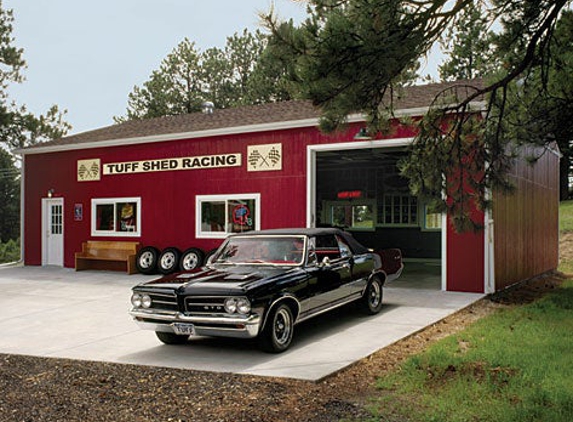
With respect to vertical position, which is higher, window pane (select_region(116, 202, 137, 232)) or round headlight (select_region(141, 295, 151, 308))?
window pane (select_region(116, 202, 137, 232))

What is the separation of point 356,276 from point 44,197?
13664 mm

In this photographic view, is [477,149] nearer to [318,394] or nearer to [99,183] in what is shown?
[318,394]

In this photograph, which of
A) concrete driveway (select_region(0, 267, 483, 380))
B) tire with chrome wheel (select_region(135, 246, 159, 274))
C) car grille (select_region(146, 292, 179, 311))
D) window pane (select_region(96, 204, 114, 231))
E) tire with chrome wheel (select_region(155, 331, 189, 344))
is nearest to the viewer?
concrete driveway (select_region(0, 267, 483, 380))

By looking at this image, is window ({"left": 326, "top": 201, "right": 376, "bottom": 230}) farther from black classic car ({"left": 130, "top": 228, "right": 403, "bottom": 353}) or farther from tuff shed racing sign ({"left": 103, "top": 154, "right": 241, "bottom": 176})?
black classic car ({"left": 130, "top": 228, "right": 403, "bottom": 353})

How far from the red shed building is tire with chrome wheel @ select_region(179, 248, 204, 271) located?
27 cm

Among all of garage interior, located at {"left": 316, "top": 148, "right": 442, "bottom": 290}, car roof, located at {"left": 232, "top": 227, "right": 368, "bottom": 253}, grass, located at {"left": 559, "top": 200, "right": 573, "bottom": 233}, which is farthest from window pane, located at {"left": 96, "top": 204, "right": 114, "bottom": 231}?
grass, located at {"left": 559, "top": 200, "right": 573, "bottom": 233}

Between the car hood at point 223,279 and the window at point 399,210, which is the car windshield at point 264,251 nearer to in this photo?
the car hood at point 223,279

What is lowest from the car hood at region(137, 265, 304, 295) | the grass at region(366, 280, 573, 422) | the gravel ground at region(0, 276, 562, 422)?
the gravel ground at region(0, 276, 562, 422)

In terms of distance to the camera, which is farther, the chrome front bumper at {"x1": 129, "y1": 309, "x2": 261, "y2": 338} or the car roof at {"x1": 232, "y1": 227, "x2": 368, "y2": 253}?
the car roof at {"x1": 232, "y1": 227, "x2": 368, "y2": 253}

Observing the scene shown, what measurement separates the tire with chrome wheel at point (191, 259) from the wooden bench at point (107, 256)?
66.7 inches

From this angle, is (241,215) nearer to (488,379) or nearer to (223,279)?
(223,279)

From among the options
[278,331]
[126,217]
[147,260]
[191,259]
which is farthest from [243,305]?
[126,217]

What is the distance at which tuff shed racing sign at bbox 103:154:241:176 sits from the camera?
52.3 feet

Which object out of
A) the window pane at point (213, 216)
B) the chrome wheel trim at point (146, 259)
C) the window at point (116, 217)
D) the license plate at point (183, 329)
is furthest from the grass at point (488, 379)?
the window at point (116, 217)
